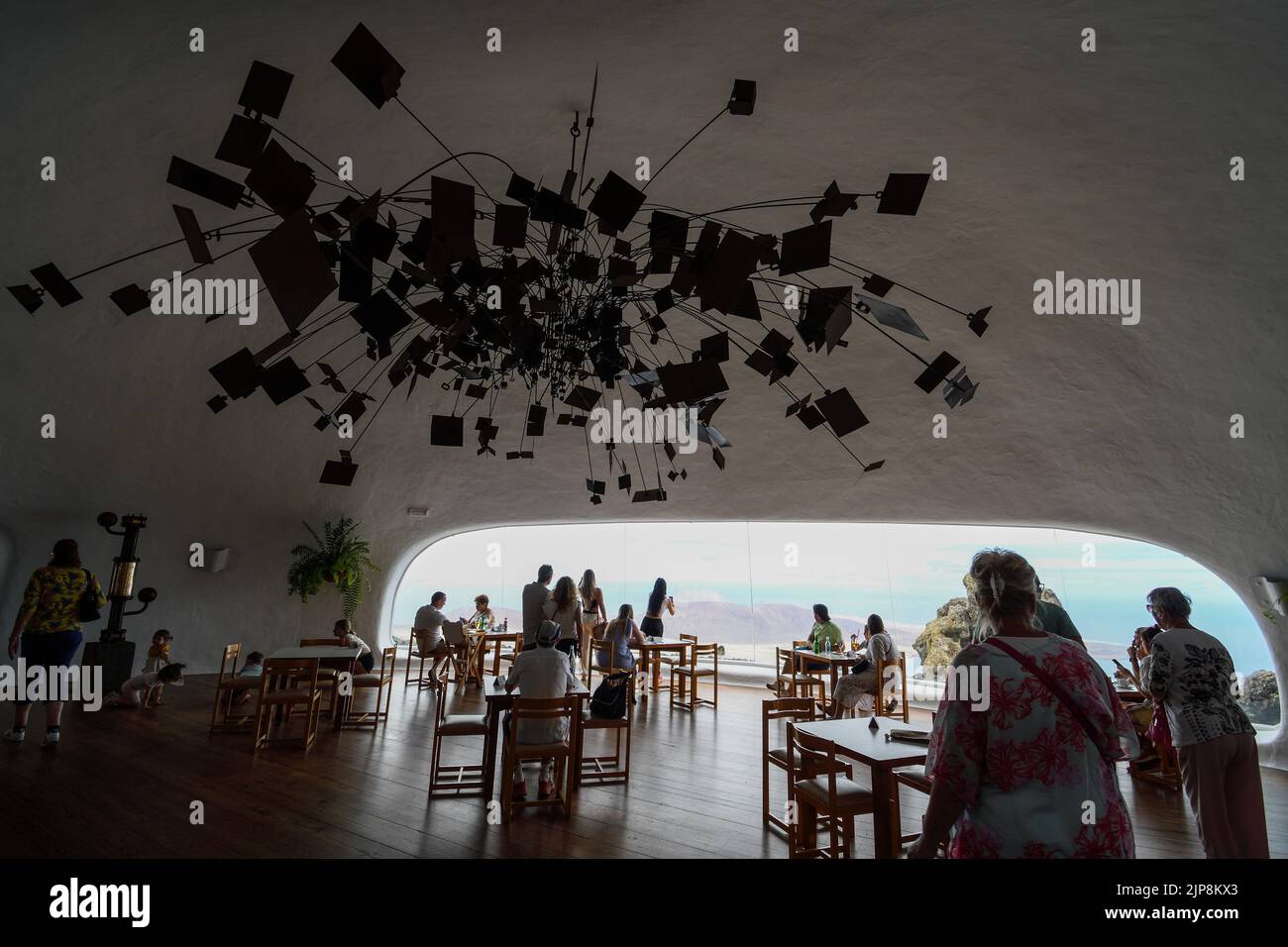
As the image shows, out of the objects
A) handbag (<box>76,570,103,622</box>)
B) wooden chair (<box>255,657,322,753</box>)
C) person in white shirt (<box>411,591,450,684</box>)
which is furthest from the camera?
person in white shirt (<box>411,591,450,684</box>)

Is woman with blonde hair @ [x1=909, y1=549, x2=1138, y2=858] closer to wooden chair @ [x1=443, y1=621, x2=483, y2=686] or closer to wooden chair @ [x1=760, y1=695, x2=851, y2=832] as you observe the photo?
wooden chair @ [x1=760, y1=695, x2=851, y2=832]

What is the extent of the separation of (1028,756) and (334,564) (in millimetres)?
9410

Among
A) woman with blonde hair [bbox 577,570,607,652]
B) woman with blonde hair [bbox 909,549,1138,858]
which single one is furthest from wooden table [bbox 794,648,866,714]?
woman with blonde hair [bbox 909,549,1138,858]

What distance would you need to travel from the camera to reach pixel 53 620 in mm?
4570

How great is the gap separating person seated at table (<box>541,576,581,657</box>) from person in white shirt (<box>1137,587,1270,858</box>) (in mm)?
4159

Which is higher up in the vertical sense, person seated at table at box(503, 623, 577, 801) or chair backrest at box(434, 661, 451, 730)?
person seated at table at box(503, 623, 577, 801)

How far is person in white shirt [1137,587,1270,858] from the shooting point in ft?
8.22

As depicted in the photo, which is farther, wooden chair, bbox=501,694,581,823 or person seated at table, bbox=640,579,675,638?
person seated at table, bbox=640,579,675,638

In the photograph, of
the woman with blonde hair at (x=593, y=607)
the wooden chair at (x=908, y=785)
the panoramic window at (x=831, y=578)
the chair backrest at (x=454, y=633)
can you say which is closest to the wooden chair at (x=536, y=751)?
the wooden chair at (x=908, y=785)

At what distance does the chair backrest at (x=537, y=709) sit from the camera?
357 centimetres

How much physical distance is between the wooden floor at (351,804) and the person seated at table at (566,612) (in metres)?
1.15
